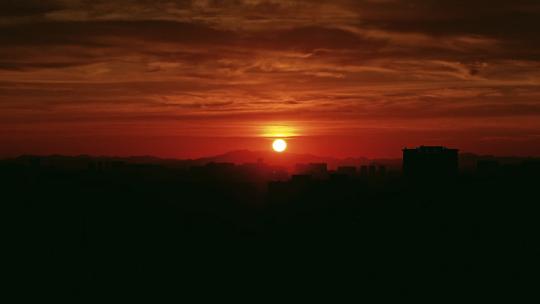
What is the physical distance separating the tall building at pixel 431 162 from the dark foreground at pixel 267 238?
20.3 m

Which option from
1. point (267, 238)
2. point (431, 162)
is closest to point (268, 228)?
point (267, 238)

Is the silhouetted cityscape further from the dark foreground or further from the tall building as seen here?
the tall building

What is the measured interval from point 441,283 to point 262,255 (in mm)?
23034

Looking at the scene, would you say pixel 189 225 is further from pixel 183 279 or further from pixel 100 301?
pixel 100 301

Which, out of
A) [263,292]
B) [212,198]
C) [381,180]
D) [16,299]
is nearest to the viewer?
[16,299]

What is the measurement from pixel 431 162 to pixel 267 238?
8887 centimetres

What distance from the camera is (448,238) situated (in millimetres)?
94875

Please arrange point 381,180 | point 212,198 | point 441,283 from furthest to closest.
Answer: point 381,180
point 212,198
point 441,283

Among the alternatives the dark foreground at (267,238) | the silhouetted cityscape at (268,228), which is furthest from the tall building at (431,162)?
the dark foreground at (267,238)

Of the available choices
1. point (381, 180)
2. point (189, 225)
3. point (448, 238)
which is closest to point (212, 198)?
point (189, 225)

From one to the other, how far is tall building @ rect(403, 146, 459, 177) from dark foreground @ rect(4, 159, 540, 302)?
2025cm

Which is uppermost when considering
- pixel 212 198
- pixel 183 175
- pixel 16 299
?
pixel 183 175

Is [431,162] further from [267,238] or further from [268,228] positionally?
[267,238]

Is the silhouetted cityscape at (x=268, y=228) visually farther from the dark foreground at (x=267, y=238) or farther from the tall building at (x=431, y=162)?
the tall building at (x=431, y=162)
